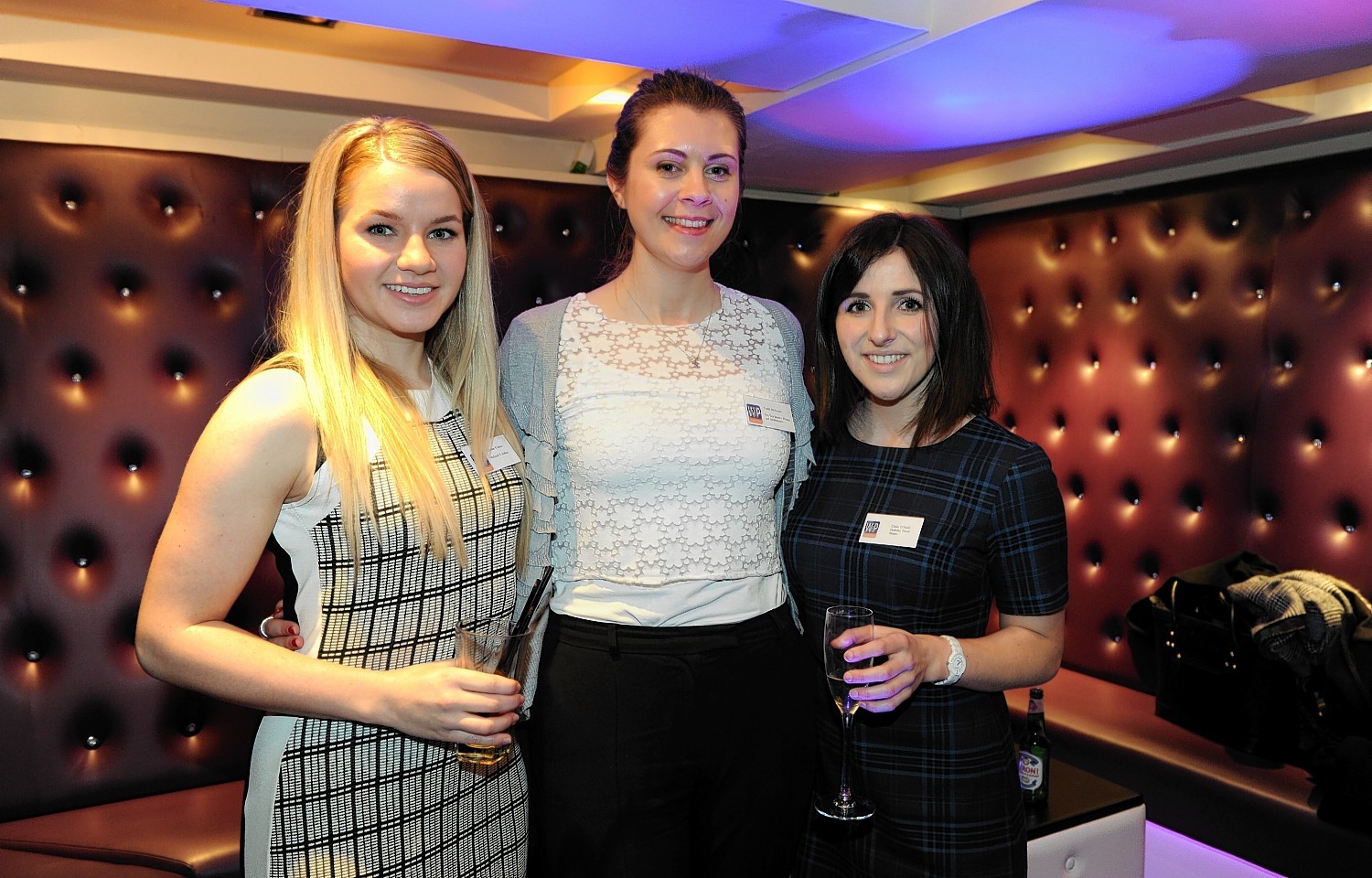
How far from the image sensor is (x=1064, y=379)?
145 inches

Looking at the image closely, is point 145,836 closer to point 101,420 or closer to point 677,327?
point 101,420

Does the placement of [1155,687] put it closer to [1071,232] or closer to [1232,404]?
[1232,404]

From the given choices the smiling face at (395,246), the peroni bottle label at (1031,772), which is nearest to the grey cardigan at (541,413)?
the smiling face at (395,246)

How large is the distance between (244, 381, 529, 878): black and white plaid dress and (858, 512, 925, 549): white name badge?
64 cm

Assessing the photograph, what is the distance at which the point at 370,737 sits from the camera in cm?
141

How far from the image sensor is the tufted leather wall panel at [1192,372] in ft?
9.37

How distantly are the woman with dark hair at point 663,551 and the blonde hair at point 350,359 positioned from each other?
268mm

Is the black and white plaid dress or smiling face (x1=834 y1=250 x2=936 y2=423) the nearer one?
the black and white plaid dress

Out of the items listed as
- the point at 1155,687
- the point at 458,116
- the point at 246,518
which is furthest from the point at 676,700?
the point at 1155,687

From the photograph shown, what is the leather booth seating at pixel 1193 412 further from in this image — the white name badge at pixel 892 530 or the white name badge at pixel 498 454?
the white name badge at pixel 498 454

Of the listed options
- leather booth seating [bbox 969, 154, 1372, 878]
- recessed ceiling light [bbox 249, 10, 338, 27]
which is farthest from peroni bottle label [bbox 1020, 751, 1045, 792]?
recessed ceiling light [bbox 249, 10, 338, 27]

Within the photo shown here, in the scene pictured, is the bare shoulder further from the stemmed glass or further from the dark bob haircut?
the dark bob haircut

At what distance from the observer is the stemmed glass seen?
A: 4.77 feet

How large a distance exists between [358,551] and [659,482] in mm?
528
